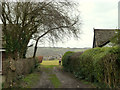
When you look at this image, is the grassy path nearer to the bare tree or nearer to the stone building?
the bare tree

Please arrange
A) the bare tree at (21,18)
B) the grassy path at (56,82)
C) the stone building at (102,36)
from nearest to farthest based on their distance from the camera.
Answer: the grassy path at (56,82) → the bare tree at (21,18) → the stone building at (102,36)

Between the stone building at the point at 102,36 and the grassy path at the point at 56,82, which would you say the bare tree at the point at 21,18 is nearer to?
the grassy path at the point at 56,82

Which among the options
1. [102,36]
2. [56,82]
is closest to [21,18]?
[56,82]

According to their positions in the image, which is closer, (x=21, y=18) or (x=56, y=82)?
(x=56, y=82)

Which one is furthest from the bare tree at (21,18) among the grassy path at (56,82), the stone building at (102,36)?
the stone building at (102,36)

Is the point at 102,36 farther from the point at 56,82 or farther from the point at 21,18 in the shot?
the point at 56,82

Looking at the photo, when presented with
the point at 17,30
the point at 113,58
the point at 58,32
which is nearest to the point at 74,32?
the point at 58,32

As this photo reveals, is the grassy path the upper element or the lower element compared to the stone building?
lower

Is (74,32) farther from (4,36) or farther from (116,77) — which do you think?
(116,77)

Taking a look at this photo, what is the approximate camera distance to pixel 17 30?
46.9 ft

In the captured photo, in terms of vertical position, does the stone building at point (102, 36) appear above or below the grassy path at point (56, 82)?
above

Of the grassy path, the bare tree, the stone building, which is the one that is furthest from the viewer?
the stone building

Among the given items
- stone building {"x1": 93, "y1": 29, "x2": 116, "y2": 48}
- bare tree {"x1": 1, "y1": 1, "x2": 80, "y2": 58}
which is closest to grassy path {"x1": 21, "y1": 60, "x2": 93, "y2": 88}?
bare tree {"x1": 1, "y1": 1, "x2": 80, "y2": 58}

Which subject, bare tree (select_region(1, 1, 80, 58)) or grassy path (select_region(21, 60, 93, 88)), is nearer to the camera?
grassy path (select_region(21, 60, 93, 88))
